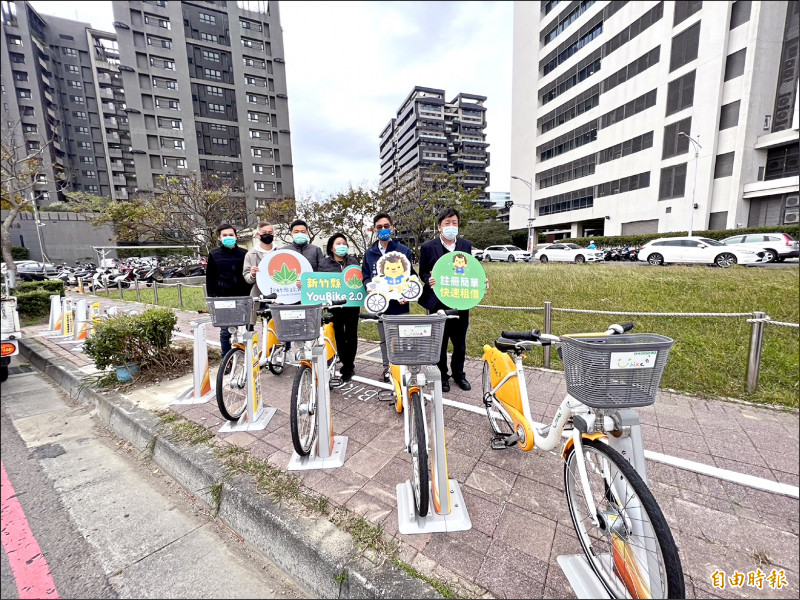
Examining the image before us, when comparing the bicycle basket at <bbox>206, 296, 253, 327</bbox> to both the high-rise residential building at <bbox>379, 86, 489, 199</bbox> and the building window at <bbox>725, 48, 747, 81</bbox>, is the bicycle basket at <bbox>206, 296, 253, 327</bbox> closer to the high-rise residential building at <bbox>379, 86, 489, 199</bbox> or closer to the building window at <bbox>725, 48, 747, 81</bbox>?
the building window at <bbox>725, 48, 747, 81</bbox>

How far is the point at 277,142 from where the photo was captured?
40.8 metres

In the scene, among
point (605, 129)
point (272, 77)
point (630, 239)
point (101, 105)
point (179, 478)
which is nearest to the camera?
point (605, 129)

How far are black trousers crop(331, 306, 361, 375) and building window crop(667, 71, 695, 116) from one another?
3279 millimetres

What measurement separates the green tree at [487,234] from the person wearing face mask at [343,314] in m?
28.8

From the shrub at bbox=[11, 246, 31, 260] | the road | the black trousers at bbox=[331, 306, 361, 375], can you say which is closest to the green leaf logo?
the black trousers at bbox=[331, 306, 361, 375]

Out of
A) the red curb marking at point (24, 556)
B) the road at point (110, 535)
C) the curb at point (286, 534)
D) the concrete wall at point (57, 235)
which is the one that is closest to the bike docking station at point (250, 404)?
the curb at point (286, 534)

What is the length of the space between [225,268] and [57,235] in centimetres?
4317

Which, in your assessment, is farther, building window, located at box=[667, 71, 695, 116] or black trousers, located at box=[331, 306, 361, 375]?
black trousers, located at box=[331, 306, 361, 375]

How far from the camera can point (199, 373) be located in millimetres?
3941

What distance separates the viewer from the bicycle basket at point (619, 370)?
4.85 feet

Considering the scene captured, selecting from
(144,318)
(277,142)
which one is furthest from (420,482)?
(277,142)

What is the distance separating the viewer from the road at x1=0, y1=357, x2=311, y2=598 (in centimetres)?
187

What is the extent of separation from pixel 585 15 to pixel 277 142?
45.7 m

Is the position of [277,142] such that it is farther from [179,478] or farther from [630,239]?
[179,478]
